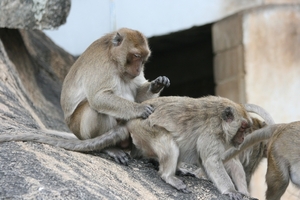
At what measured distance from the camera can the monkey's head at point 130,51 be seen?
714 centimetres

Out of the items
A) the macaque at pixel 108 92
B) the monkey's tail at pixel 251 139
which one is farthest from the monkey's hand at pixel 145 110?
the monkey's tail at pixel 251 139

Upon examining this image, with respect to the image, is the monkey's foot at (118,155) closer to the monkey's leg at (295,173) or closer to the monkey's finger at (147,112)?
the monkey's finger at (147,112)

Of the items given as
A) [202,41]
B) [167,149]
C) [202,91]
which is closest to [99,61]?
[167,149]

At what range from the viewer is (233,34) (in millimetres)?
12672

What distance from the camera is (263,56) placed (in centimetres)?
1245

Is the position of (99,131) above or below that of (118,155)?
above

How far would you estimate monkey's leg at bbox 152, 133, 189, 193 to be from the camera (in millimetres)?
6633

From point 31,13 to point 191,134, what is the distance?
4770mm

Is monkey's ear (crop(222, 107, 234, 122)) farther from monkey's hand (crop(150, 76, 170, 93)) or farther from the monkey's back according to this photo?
monkey's hand (crop(150, 76, 170, 93))

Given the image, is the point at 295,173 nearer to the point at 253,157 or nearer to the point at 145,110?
the point at 253,157

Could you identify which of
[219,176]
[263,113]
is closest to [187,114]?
[219,176]

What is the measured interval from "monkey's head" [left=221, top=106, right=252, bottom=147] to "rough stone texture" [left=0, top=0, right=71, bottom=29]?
4816 mm

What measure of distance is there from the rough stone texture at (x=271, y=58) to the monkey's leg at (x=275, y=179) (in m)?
5.13

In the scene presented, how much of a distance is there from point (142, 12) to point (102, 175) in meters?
7.40
